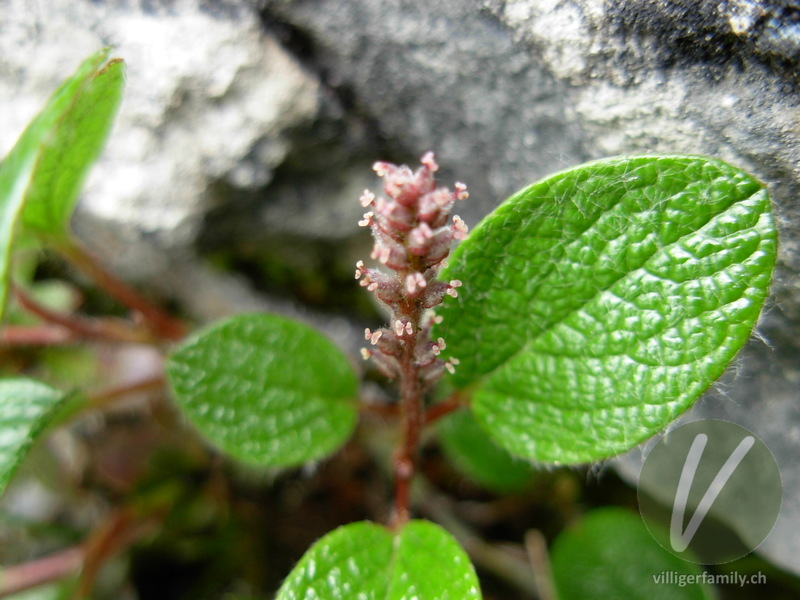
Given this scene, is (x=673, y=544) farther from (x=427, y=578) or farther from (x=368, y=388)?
(x=368, y=388)

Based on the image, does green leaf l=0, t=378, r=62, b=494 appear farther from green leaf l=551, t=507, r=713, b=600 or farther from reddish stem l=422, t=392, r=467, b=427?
green leaf l=551, t=507, r=713, b=600

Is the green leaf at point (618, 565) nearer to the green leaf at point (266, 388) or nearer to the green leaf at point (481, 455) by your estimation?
the green leaf at point (481, 455)

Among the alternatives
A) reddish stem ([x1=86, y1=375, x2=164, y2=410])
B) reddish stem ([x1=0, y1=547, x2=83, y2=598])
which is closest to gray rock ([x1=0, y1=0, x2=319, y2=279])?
reddish stem ([x1=86, y1=375, x2=164, y2=410])

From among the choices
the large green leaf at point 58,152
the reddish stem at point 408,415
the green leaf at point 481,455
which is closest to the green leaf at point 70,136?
the large green leaf at point 58,152

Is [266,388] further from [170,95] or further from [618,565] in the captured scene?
[618,565]

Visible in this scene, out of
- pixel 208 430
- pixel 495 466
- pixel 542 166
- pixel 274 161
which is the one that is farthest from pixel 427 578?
pixel 274 161
